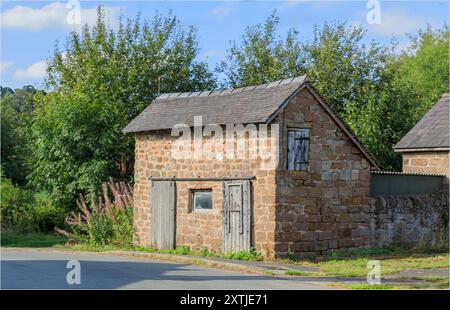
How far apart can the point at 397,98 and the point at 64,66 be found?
16355mm

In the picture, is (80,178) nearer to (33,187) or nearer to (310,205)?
(33,187)

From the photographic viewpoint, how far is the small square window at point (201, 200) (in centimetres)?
1998

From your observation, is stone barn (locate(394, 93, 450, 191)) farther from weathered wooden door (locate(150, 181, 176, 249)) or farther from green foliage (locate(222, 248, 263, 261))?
weathered wooden door (locate(150, 181, 176, 249))

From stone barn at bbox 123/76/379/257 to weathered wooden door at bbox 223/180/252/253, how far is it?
27 mm

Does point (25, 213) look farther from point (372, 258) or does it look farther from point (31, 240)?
point (372, 258)

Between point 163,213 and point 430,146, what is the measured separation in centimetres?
965

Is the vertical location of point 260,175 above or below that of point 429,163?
below

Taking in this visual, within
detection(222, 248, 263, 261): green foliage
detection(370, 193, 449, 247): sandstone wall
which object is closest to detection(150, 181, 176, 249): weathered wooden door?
detection(222, 248, 263, 261): green foliage

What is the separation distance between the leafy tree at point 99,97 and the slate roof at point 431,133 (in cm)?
1102

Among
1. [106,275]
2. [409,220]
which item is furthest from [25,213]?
[106,275]

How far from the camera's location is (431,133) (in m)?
24.8

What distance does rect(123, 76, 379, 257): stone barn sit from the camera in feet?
60.7

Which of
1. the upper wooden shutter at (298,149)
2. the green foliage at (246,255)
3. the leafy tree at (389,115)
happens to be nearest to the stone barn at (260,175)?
the upper wooden shutter at (298,149)

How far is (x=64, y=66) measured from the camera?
112 feet
